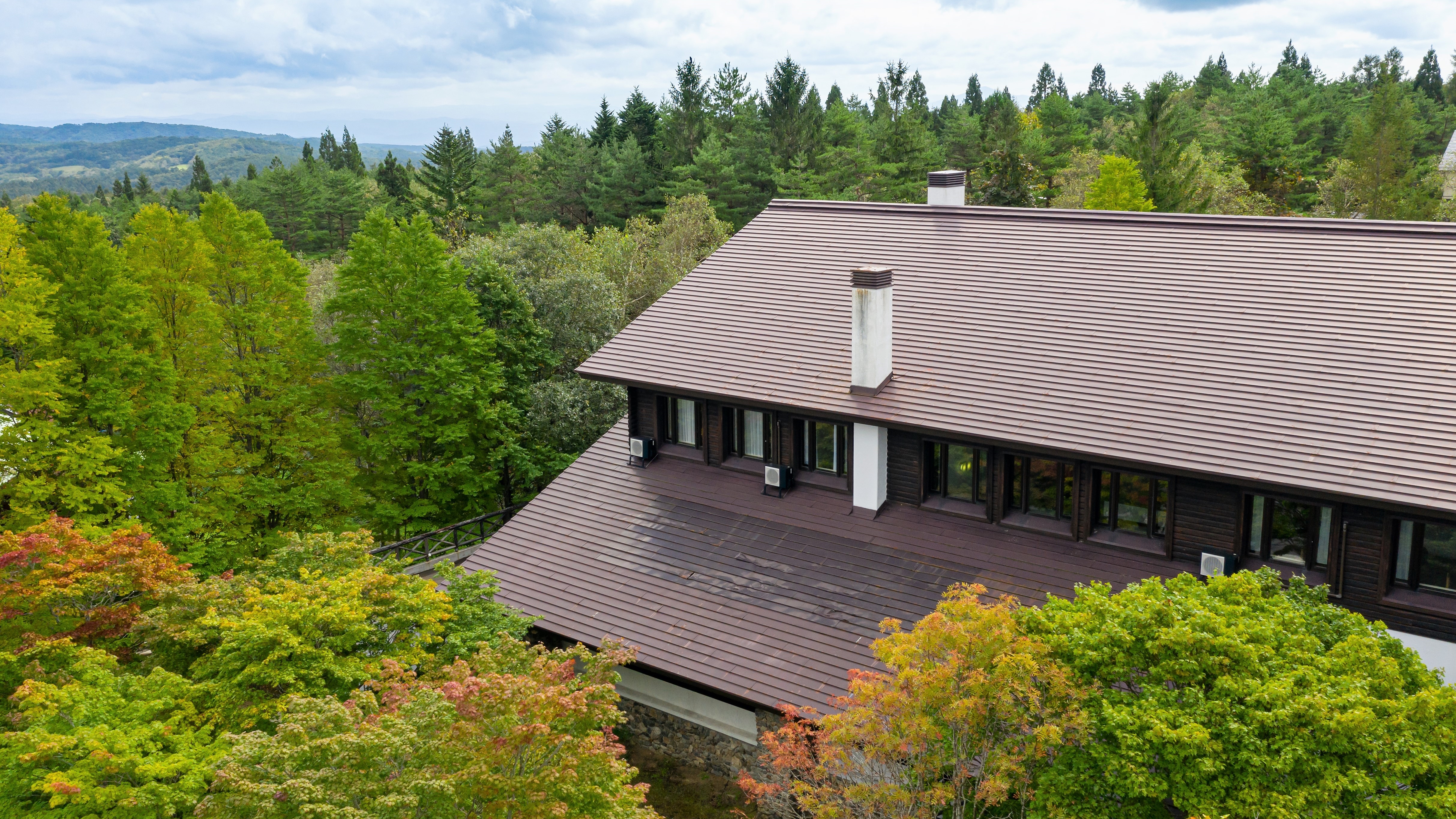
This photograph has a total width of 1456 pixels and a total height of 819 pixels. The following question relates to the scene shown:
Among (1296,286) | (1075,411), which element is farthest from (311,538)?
(1296,286)

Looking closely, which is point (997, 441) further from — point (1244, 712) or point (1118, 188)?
point (1118, 188)

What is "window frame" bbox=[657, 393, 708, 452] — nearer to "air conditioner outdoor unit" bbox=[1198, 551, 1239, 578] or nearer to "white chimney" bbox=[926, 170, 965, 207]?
"white chimney" bbox=[926, 170, 965, 207]

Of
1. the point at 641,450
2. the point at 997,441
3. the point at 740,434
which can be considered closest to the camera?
the point at 997,441

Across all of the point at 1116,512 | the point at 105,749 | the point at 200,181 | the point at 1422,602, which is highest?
the point at 200,181

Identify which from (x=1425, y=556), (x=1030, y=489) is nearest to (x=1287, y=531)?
(x=1425, y=556)

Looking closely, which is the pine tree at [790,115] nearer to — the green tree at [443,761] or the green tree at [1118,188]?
the green tree at [1118,188]

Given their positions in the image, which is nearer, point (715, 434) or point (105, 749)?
point (105, 749)

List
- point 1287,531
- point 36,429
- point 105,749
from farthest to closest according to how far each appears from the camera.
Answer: point 36,429 < point 1287,531 < point 105,749
